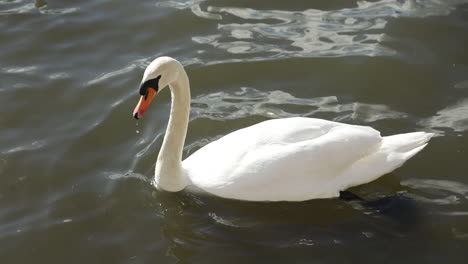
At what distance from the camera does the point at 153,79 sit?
638cm

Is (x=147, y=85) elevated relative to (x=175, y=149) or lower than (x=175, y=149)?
elevated

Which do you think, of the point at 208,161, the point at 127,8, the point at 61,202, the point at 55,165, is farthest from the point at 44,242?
the point at 127,8

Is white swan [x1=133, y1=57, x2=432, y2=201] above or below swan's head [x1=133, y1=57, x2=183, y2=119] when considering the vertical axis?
below

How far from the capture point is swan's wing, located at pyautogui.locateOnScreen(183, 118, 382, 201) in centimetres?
652

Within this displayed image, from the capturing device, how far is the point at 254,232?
666cm

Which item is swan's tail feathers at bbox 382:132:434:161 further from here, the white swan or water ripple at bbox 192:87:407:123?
water ripple at bbox 192:87:407:123

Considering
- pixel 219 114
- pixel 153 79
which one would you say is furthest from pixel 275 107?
pixel 153 79

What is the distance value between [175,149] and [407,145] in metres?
2.23

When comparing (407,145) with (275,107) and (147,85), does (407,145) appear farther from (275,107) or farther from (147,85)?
(147,85)

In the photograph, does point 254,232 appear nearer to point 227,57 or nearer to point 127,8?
point 227,57

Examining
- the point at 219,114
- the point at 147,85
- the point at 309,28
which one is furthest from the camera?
the point at 309,28

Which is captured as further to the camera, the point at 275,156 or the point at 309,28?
the point at 309,28

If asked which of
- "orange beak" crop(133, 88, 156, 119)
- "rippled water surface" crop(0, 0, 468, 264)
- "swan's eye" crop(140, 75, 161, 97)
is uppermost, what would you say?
"swan's eye" crop(140, 75, 161, 97)

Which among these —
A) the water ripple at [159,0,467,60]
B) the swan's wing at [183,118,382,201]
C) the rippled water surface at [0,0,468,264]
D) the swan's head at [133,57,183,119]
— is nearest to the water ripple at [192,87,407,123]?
the rippled water surface at [0,0,468,264]
